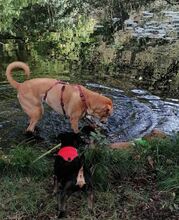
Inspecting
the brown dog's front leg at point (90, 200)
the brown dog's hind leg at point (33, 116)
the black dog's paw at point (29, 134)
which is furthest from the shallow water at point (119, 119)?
the brown dog's front leg at point (90, 200)

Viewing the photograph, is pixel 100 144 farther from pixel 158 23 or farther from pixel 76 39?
pixel 158 23

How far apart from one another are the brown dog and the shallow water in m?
0.53

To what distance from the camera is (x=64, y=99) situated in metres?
6.91

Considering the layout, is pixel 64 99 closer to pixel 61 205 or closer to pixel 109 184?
pixel 109 184

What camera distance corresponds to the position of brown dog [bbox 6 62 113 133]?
6840mm

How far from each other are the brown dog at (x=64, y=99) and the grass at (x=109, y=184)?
1666 mm

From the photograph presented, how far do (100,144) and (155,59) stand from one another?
929 cm

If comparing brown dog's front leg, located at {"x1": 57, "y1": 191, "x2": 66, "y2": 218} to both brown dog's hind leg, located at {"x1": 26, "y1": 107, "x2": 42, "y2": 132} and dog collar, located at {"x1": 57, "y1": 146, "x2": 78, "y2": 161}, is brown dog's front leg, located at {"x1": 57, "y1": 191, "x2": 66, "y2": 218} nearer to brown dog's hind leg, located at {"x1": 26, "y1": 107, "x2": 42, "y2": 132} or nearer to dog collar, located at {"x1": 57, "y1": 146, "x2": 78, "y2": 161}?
dog collar, located at {"x1": 57, "y1": 146, "x2": 78, "y2": 161}

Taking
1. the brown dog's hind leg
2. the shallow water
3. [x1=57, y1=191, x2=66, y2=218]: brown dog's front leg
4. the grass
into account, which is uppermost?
[x1=57, y1=191, x2=66, y2=218]: brown dog's front leg

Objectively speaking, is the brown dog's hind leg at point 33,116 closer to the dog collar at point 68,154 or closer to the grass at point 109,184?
the grass at point 109,184

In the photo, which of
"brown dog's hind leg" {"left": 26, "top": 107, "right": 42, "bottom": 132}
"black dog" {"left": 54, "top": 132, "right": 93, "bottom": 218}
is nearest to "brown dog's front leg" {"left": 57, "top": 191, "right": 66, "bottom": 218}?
"black dog" {"left": 54, "top": 132, "right": 93, "bottom": 218}

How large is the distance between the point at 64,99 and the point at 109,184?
8.50 ft

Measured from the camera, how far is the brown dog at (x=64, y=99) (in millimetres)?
6840

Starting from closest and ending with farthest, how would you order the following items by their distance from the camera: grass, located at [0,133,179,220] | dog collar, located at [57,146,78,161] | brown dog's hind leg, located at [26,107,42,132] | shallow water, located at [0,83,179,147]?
1. dog collar, located at [57,146,78,161]
2. grass, located at [0,133,179,220]
3. brown dog's hind leg, located at [26,107,42,132]
4. shallow water, located at [0,83,179,147]
